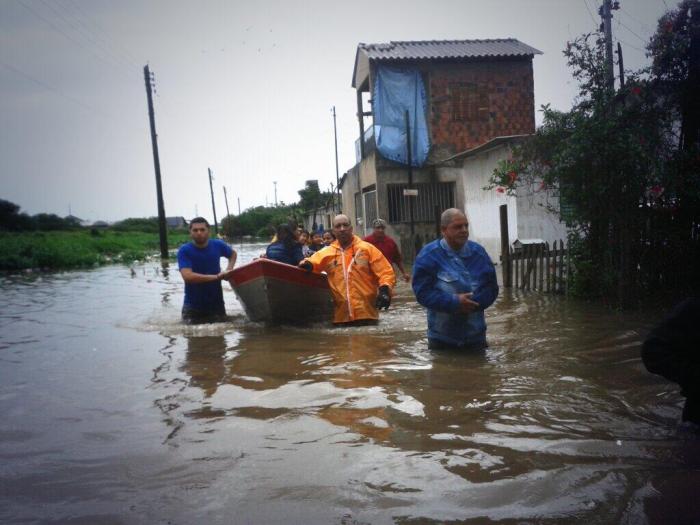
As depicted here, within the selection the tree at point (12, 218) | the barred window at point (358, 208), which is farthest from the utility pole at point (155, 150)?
the tree at point (12, 218)

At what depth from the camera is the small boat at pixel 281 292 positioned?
25.7 ft

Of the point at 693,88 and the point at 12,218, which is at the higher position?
the point at 12,218

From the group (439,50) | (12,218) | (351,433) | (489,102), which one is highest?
(439,50)

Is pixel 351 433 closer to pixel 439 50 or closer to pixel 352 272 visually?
pixel 352 272

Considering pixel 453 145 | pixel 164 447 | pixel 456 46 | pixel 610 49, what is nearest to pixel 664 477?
pixel 164 447

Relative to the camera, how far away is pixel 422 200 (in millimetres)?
19422

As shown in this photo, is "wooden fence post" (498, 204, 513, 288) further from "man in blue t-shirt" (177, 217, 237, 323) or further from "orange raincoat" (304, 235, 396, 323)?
"man in blue t-shirt" (177, 217, 237, 323)

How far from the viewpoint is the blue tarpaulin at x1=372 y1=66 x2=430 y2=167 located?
18875mm

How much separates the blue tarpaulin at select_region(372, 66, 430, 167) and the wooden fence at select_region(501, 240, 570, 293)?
8.40 metres

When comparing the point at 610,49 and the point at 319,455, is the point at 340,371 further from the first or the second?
the point at 610,49

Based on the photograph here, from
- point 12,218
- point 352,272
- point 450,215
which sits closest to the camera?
point 450,215

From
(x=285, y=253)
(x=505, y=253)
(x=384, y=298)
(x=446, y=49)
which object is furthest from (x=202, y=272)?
(x=446, y=49)

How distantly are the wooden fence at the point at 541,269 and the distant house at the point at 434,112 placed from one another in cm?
743

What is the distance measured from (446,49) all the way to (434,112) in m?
2.37
